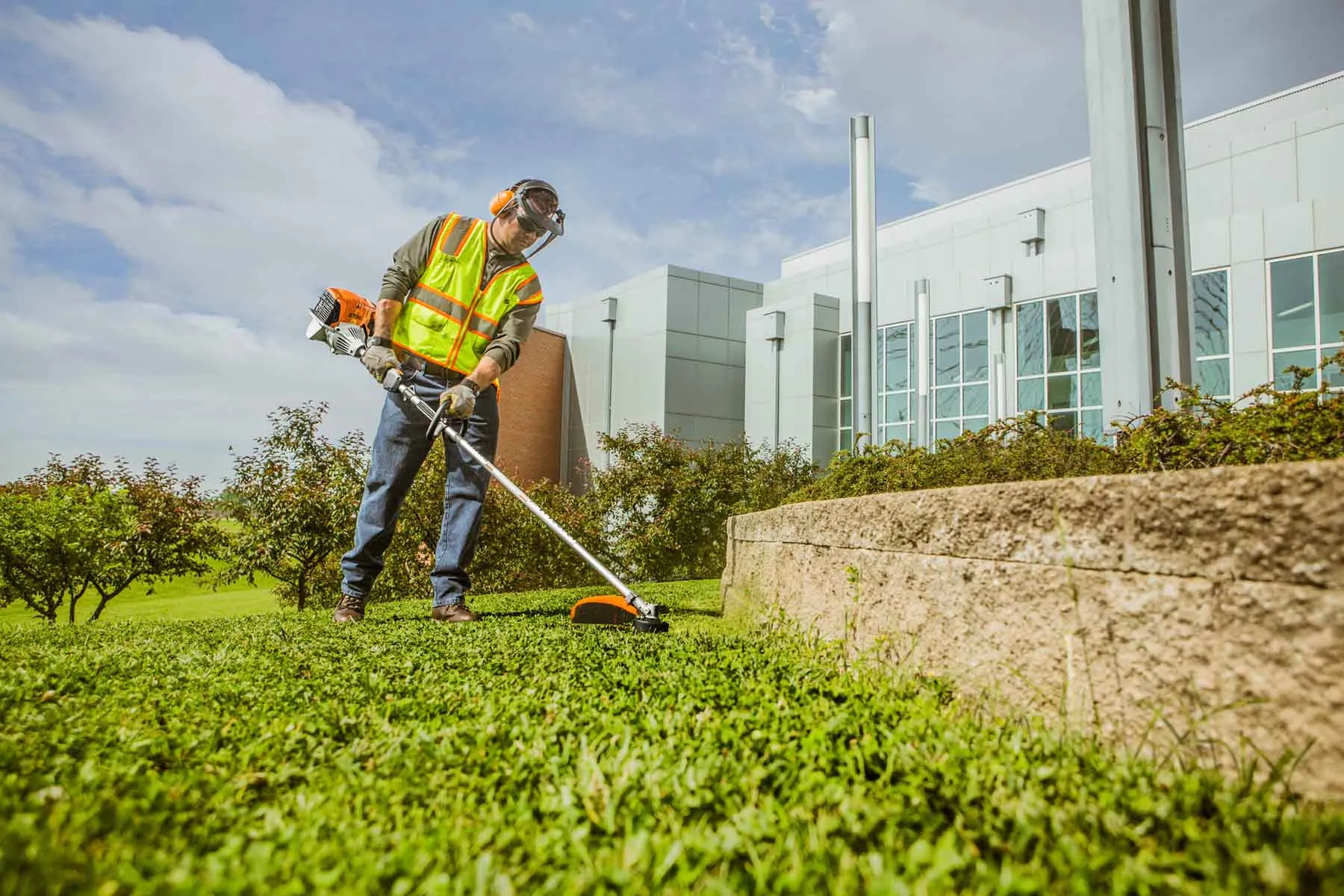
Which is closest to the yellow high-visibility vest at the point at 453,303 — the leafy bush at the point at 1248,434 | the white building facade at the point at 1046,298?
the leafy bush at the point at 1248,434

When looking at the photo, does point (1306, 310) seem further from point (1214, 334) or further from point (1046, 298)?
point (1046, 298)

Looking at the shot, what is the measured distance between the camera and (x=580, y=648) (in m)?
3.16

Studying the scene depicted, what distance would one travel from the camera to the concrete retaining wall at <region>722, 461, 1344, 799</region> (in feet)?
4.40

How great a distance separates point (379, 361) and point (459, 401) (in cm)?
59

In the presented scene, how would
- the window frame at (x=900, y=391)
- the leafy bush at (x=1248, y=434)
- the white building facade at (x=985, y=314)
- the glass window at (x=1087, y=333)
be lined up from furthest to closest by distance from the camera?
the window frame at (x=900, y=391)
the glass window at (x=1087, y=333)
the white building facade at (x=985, y=314)
the leafy bush at (x=1248, y=434)

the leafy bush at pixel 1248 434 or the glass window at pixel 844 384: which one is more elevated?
the glass window at pixel 844 384

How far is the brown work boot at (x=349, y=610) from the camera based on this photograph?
4.62 meters

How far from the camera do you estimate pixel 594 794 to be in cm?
160

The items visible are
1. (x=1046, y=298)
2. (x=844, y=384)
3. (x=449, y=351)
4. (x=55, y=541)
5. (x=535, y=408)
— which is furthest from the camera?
(x=535, y=408)

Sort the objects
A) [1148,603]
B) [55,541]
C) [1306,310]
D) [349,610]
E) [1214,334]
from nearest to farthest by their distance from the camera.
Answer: [1148,603] < [349,610] < [55,541] < [1306,310] < [1214,334]

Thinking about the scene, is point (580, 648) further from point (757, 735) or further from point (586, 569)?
point (586, 569)

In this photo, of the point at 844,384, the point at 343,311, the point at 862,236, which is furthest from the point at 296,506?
the point at 844,384

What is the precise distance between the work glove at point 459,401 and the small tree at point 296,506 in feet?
17.2

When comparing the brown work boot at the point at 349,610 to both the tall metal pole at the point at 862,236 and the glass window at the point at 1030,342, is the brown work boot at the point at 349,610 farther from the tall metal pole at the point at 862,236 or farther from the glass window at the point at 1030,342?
the glass window at the point at 1030,342
